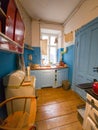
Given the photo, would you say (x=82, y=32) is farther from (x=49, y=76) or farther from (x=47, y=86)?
(x=47, y=86)

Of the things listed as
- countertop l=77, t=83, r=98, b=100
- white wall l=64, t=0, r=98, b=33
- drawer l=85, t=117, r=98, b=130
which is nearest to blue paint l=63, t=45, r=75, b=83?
white wall l=64, t=0, r=98, b=33

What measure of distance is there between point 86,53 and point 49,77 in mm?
1542

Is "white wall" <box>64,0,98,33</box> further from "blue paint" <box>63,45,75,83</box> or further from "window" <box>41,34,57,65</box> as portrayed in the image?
"window" <box>41,34,57,65</box>

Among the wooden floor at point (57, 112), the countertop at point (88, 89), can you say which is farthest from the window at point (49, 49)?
the countertop at point (88, 89)

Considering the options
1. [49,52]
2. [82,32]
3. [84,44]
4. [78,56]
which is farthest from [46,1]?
[49,52]

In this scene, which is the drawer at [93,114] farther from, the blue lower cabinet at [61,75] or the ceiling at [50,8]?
the ceiling at [50,8]

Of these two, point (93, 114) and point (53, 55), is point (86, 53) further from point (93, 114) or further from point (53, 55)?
point (53, 55)

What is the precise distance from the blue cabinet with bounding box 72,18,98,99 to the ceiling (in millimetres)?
753

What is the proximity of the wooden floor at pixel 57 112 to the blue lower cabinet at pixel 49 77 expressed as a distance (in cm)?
53

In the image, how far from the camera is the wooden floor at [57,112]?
5.16ft

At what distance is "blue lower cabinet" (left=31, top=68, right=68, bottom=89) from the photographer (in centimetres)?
309

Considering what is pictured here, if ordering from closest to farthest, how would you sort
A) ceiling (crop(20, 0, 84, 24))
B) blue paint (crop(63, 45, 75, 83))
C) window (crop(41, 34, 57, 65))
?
1. ceiling (crop(20, 0, 84, 24))
2. blue paint (crop(63, 45, 75, 83))
3. window (crop(41, 34, 57, 65))

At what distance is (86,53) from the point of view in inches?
88.7

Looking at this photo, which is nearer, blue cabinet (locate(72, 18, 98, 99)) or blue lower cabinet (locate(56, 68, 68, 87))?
blue cabinet (locate(72, 18, 98, 99))
